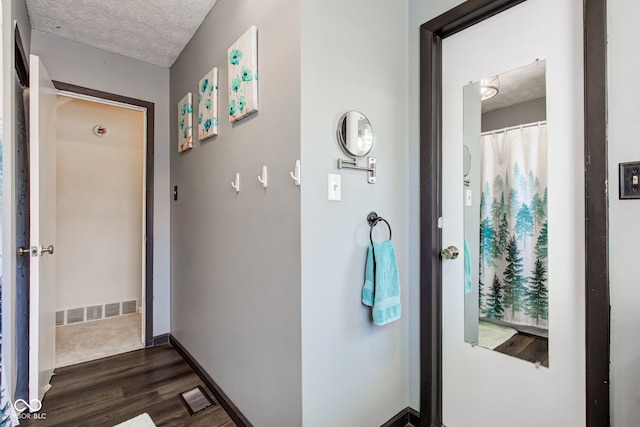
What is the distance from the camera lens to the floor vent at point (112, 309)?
10.7ft

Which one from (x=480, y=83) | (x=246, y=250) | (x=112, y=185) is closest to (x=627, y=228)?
(x=480, y=83)

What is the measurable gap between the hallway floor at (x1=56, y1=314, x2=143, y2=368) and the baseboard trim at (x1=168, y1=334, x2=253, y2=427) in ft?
1.47

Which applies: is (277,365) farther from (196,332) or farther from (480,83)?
(480,83)

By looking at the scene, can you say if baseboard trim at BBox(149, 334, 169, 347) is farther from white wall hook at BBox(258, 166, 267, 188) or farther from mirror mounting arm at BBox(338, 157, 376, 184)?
mirror mounting arm at BBox(338, 157, 376, 184)

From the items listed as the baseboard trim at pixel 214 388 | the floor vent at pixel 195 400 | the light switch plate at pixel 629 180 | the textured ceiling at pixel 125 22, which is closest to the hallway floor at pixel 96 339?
the baseboard trim at pixel 214 388

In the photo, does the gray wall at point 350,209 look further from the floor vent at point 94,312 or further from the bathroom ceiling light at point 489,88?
the floor vent at point 94,312

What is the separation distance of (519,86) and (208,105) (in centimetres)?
171

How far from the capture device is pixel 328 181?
4.21 ft

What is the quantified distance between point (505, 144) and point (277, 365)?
1.44 metres

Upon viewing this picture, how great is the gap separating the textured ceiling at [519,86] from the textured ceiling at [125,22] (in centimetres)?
174

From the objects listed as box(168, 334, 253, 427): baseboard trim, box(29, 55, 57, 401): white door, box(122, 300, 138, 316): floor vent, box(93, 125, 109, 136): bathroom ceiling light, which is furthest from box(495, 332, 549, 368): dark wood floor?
box(93, 125, 109, 136): bathroom ceiling light

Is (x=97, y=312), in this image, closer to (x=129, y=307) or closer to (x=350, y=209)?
(x=129, y=307)

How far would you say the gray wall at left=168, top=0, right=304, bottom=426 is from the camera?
49.7 inches

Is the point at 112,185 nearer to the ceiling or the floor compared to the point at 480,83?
nearer to the floor
